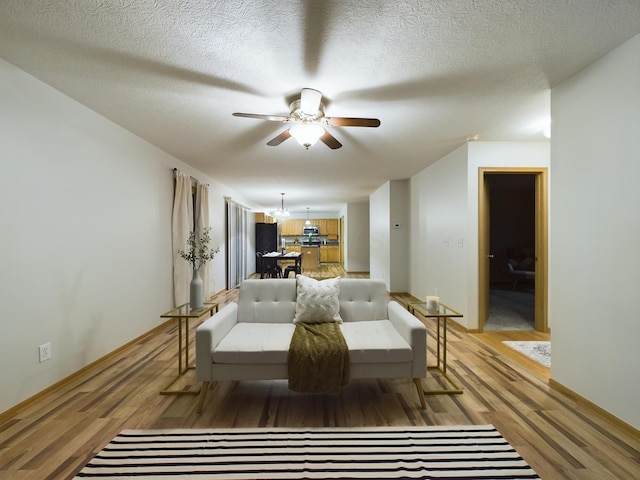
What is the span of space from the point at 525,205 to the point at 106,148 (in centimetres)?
812

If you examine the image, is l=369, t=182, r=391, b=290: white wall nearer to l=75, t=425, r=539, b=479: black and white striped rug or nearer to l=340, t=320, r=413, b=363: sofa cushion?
l=340, t=320, r=413, b=363: sofa cushion

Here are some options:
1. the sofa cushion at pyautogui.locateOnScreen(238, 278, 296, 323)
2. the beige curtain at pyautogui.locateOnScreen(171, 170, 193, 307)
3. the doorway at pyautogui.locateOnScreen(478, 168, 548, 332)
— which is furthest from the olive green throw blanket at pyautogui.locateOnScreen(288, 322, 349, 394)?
the beige curtain at pyautogui.locateOnScreen(171, 170, 193, 307)

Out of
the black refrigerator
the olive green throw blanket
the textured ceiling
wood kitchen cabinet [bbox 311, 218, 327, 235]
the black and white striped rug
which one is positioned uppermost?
the textured ceiling

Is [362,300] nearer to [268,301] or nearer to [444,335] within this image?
[444,335]

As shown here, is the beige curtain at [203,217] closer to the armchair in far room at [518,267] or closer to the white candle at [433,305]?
the white candle at [433,305]

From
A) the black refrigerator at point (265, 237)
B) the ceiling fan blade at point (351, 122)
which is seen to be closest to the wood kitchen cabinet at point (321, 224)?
the black refrigerator at point (265, 237)

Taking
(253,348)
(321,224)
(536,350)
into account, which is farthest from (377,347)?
(321,224)

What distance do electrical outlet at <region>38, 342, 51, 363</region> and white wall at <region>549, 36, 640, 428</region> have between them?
4.00 metres

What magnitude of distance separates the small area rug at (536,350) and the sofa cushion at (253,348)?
98.7 inches

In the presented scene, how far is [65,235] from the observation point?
2.23 metres

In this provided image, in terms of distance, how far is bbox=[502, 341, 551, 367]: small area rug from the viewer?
267 centimetres

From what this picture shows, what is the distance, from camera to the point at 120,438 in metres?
1.62

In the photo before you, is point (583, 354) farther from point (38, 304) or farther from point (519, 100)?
point (38, 304)

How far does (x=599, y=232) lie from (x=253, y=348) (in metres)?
2.50
